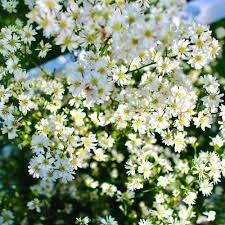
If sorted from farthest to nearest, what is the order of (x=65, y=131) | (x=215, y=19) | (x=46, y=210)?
(x=215, y=19) < (x=46, y=210) < (x=65, y=131)

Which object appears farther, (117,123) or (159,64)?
(117,123)

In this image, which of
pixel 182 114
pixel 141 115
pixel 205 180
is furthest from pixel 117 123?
pixel 205 180

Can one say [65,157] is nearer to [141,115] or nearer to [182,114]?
[141,115]

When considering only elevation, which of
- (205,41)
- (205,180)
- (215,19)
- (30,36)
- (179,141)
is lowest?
(205,180)

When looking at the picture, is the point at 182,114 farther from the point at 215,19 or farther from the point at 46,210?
the point at 215,19

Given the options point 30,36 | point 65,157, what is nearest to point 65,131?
point 65,157

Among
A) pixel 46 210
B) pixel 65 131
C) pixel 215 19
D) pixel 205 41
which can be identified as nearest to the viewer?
pixel 205 41

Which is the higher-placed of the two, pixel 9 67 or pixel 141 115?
pixel 9 67
